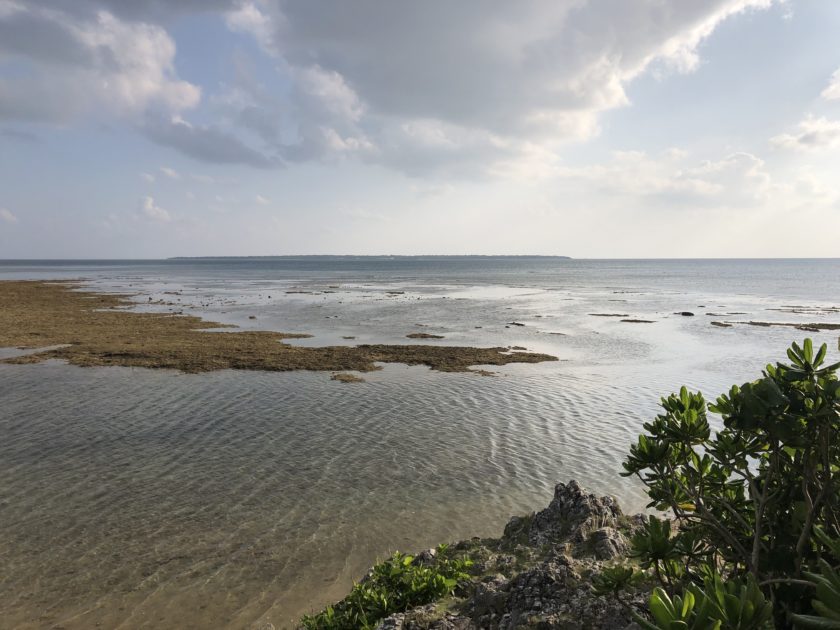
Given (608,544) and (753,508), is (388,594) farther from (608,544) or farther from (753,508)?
(753,508)

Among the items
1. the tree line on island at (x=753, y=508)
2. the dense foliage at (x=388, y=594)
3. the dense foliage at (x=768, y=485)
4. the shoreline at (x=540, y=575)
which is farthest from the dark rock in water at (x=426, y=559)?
the dense foliage at (x=768, y=485)

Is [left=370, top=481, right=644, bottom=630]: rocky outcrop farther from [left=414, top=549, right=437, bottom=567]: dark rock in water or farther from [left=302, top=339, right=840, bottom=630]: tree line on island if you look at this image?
[left=302, top=339, right=840, bottom=630]: tree line on island

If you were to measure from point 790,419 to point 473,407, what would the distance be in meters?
14.5

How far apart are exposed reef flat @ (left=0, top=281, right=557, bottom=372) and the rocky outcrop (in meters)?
16.2

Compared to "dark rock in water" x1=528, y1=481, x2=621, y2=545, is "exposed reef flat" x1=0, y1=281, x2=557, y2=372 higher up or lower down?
lower down

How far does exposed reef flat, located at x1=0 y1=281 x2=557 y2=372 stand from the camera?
961 inches

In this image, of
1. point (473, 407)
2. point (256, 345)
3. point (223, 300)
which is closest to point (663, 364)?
point (473, 407)

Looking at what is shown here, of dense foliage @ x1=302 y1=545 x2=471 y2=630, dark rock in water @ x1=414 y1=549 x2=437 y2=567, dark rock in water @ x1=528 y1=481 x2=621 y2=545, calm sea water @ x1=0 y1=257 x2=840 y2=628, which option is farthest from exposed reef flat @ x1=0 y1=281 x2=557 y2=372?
dense foliage @ x1=302 y1=545 x2=471 y2=630

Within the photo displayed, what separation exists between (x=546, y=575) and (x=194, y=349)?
26.5 metres

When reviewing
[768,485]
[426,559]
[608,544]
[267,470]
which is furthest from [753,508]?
[267,470]

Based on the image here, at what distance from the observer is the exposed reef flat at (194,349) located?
24406 mm

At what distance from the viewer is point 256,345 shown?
29578 mm

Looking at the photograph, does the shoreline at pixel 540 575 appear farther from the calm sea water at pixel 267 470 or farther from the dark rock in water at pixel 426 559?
the calm sea water at pixel 267 470

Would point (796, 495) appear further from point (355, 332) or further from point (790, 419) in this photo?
point (355, 332)
